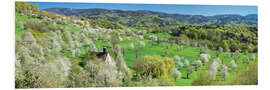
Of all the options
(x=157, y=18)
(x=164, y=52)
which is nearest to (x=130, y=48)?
(x=164, y=52)

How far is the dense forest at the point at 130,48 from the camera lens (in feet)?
29.5

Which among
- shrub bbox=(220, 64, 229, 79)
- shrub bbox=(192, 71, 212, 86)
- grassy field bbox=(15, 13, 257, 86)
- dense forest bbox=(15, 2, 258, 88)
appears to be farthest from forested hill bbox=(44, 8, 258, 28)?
shrub bbox=(192, 71, 212, 86)

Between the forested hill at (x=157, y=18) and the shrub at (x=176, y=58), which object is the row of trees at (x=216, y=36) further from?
the shrub at (x=176, y=58)

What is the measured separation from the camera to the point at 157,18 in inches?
400

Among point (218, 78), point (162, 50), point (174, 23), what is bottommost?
point (218, 78)

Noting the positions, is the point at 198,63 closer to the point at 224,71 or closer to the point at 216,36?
the point at 224,71

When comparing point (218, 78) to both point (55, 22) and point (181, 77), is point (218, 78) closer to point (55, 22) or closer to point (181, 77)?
point (181, 77)

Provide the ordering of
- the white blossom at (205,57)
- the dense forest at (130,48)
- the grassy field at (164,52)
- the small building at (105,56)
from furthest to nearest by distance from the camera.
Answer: the white blossom at (205,57), the grassy field at (164,52), the small building at (105,56), the dense forest at (130,48)

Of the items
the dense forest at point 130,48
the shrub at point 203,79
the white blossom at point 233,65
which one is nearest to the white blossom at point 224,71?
the dense forest at point 130,48

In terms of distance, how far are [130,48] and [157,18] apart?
53.1 inches

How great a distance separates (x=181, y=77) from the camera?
31.9 feet

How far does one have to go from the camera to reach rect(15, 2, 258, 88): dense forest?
29.5 feet

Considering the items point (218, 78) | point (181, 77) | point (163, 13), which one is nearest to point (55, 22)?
point (163, 13)

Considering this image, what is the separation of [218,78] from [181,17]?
2.22 m
